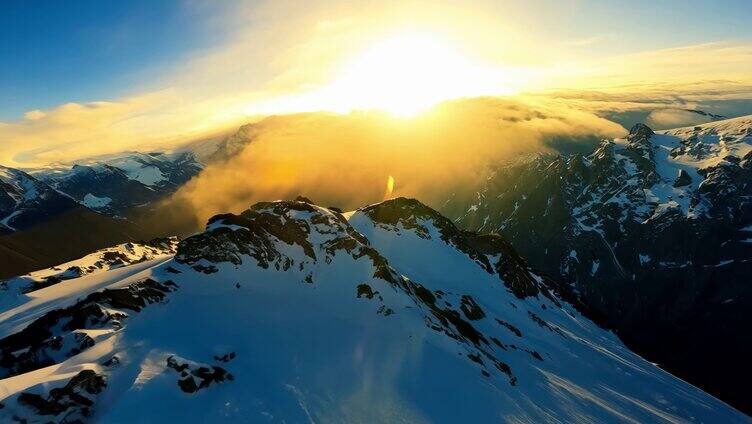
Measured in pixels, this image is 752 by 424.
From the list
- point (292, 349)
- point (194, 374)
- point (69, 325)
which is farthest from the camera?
point (292, 349)

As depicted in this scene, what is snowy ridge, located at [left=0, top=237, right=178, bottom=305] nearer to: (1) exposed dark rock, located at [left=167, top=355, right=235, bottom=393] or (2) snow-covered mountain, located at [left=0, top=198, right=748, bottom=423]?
(2) snow-covered mountain, located at [left=0, top=198, right=748, bottom=423]

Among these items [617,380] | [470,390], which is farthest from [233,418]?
[617,380]

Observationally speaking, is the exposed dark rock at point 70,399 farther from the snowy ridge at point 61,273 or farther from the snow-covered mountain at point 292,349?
the snowy ridge at point 61,273

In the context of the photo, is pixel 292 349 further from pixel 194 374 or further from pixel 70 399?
pixel 70 399

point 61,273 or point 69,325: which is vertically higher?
point 69,325

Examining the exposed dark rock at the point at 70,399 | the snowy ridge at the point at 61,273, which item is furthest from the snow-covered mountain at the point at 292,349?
the snowy ridge at the point at 61,273

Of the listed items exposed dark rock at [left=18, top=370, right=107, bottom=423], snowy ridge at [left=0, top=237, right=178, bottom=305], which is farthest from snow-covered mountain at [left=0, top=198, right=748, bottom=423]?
snowy ridge at [left=0, top=237, right=178, bottom=305]

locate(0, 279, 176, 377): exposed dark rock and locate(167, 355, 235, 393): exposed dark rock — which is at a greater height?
locate(0, 279, 176, 377): exposed dark rock

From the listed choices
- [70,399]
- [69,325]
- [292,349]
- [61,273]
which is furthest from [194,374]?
[61,273]

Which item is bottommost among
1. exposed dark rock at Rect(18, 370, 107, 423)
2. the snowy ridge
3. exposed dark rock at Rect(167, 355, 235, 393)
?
the snowy ridge
